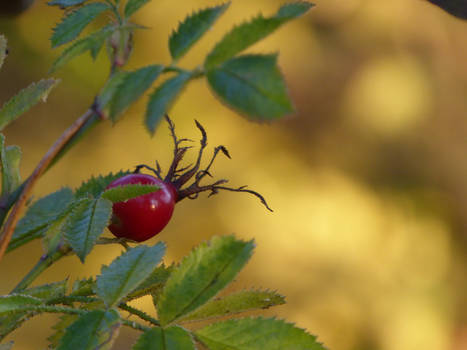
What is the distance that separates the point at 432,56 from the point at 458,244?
2.23ft

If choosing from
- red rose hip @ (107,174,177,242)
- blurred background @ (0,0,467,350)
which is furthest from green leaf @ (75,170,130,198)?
blurred background @ (0,0,467,350)

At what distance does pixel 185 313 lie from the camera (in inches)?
17.0

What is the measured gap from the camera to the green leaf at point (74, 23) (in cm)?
47

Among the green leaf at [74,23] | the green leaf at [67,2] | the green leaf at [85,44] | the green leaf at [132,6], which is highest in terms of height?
the green leaf at [67,2]

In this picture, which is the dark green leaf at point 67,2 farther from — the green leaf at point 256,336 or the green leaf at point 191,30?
the green leaf at point 256,336

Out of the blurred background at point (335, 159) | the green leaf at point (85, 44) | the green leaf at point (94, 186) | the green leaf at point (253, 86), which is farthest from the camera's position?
the blurred background at point (335, 159)

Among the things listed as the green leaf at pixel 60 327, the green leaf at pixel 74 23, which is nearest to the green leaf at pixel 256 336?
the green leaf at pixel 60 327

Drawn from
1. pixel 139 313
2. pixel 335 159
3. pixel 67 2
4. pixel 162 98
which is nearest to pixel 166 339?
pixel 139 313

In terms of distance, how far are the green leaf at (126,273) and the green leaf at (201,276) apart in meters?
0.02

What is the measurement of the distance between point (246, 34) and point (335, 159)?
→ 190 centimetres

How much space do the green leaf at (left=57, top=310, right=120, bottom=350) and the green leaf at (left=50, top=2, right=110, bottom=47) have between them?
19 centimetres

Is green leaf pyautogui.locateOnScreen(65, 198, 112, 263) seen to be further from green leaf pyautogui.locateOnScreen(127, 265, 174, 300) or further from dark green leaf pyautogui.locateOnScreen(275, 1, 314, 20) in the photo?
dark green leaf pyautogui.locateOnScreen(275, 1, 314, 20)

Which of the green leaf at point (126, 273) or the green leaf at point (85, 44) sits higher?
the green leaf at point (85, 44)

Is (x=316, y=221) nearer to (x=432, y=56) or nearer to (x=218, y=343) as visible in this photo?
(x=432, y=56)
